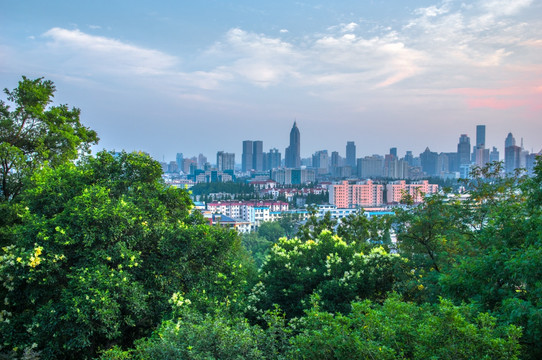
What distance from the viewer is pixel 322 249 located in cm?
750

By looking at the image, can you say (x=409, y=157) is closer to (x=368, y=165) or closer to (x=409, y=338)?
(x=368, y=165)

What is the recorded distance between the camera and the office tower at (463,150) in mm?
125000

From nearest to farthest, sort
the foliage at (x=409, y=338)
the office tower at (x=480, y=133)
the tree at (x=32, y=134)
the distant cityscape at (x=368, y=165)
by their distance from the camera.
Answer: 1. the foliage at (x=409, y=338)
2. the tree at (x=32, y=134)
3. the distant cityscape at (x=368, y=165)
4. the office tower at (x=480, y=133)

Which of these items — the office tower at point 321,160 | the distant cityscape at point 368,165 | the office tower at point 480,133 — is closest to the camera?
the distant cityscape at point 368,165

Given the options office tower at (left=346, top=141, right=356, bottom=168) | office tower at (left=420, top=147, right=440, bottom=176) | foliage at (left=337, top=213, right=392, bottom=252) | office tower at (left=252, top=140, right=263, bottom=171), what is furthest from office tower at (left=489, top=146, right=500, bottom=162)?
foliage at (left=337, top=213, right=392, bottom=252)

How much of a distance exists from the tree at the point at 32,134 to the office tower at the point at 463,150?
130 metres

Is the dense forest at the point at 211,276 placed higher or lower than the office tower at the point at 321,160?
lower

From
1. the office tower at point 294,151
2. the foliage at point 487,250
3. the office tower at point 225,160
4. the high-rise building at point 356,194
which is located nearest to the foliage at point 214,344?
the foliage at point 487,250

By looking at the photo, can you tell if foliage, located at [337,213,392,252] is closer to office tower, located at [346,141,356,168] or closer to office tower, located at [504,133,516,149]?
office tower, located at [504,133,516,149]

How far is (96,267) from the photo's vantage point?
506 cm

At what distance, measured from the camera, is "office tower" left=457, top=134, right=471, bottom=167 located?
12500 cm

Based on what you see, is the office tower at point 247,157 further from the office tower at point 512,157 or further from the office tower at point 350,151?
the office tower at point 512,157

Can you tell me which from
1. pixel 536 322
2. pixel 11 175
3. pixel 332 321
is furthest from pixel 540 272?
pixel 11 175

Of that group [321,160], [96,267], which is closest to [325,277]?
[96,267]
